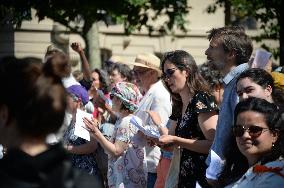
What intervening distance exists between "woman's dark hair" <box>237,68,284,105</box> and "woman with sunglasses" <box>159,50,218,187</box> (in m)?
0.46

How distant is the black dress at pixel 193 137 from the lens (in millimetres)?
5344

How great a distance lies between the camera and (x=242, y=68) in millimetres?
5070

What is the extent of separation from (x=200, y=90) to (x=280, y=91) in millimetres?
703

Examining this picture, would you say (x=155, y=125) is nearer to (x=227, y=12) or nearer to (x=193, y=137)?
(x=193, y=137)

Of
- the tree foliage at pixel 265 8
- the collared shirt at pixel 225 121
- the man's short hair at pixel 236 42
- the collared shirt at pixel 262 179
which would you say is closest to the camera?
the collared shirt at pixel 262 179

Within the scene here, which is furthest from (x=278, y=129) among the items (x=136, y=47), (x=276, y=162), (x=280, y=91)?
(x=136, y=47)

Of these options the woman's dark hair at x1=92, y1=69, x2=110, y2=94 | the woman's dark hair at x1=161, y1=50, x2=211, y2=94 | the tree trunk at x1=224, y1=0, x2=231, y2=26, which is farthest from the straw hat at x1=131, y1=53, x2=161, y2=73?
the tree trunk at x1=224, y1=0, x2=231, y2=26

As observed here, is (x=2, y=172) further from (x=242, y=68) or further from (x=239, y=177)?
(x=242, y=68)

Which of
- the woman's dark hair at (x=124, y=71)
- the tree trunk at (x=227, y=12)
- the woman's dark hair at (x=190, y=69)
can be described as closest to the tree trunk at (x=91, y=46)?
the tree trunk at (x=227, y=12)

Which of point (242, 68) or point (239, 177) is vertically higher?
point (242, 68)

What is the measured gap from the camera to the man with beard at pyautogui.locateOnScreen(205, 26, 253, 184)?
4820 millimetres

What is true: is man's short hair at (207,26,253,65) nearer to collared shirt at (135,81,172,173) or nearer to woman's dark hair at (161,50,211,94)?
woman's dark hair at (161,50,211,94)

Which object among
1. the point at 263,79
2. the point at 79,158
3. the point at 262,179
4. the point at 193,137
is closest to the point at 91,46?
the point at 79,158

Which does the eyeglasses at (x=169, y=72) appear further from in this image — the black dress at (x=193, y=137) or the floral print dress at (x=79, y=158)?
the floral print dress at (x=79, y=158)
